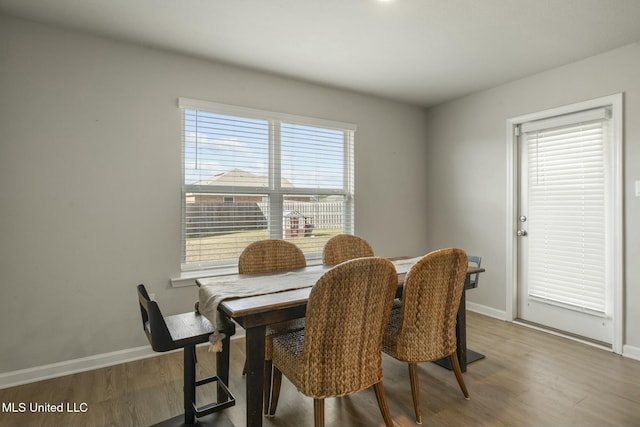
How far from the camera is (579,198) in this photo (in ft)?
10.1

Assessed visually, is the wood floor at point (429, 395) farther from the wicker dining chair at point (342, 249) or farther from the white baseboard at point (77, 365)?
the wicker dining chair at point (342, 249)

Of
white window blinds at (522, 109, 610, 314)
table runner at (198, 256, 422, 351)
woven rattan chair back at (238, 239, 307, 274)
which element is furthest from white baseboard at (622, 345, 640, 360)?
woven rattan chair back at (238, 239, 307, 274)

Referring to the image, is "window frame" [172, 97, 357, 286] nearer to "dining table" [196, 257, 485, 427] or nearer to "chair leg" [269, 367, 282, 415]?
"dining table" [196, 257, 485, 427]

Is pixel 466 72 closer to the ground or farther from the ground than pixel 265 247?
farther from the ground

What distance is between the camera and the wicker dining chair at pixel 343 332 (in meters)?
1.50

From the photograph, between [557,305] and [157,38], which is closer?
[157,38]

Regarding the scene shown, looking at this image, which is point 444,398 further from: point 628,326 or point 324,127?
point 324,127

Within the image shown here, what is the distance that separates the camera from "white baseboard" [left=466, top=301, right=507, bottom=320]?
11.8 ft

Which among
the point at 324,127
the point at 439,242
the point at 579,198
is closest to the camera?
the point at 579,198

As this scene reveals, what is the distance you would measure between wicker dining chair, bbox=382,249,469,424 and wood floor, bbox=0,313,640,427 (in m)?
0.35

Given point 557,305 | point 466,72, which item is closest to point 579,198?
point 557,305

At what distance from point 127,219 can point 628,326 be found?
156 inches

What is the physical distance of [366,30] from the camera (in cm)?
247

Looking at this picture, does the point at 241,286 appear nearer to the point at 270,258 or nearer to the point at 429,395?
the point at 270,258
